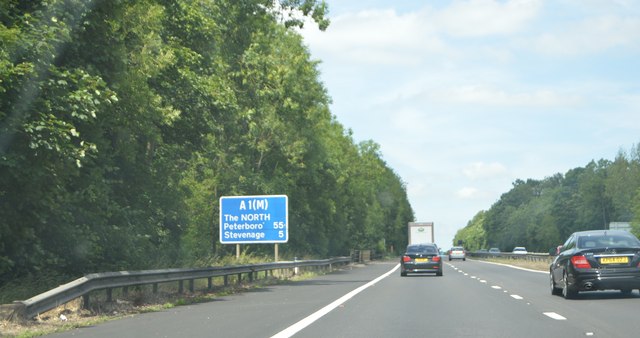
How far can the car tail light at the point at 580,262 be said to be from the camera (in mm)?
16922

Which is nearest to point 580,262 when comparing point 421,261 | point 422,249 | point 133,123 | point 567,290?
point 567,290

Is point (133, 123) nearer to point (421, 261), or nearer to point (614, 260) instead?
point (614, 260)

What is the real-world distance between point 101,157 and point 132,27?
343cm

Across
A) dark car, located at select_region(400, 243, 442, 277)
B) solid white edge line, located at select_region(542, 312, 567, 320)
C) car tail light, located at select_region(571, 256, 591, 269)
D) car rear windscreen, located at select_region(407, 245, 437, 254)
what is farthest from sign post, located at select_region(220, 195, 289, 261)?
solid white edge line, located at select_region(542, 312, 567, 320)

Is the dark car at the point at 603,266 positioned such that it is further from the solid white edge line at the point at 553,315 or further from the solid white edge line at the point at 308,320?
the solid white edge line at the point at 308,320

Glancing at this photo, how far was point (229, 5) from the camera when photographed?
30047mm

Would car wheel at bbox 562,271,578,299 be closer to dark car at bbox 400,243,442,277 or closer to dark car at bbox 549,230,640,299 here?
dark car at bbox 549,230,640,299

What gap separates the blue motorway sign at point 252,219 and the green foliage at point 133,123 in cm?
148

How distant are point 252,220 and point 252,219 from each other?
38 millimetres

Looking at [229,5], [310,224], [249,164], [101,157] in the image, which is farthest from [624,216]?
[101,157]

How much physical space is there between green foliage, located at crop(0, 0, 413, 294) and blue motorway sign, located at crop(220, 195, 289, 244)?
58.1 inches

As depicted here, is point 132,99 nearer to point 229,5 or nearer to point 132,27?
point 132,27

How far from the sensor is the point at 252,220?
3005cm

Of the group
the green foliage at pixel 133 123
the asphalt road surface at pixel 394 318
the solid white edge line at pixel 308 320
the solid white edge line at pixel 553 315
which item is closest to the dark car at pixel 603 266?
the asphalt road surface at pixel 394 318
